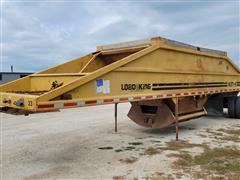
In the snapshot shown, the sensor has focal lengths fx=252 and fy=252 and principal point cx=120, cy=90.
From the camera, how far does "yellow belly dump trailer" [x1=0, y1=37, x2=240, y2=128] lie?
365cm

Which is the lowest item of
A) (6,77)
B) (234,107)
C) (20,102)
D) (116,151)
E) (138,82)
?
(116,151)

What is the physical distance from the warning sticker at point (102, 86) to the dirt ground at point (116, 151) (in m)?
1.25

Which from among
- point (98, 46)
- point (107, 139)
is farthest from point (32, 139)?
point (98, 46)

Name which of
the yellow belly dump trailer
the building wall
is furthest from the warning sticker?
the building wall

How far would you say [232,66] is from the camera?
8.70 meters

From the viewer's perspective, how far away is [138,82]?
4.83 meters

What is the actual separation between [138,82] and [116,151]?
144cm

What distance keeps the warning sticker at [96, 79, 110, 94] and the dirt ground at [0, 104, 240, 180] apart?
125 centimetres

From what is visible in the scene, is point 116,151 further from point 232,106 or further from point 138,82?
point 232,106

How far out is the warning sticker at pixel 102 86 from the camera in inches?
155

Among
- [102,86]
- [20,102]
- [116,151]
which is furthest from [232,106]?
[20,102]

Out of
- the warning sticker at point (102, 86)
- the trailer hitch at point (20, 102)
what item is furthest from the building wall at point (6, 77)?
the trailer hitch at point (20, 102)

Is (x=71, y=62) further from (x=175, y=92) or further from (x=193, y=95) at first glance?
(x=193, y=95)

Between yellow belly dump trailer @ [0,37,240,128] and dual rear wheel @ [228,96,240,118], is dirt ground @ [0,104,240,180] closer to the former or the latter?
yellow belly dump trailer @ [0,37,240,128]
